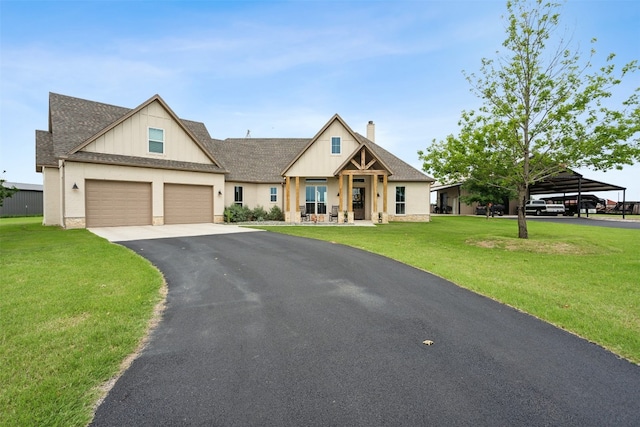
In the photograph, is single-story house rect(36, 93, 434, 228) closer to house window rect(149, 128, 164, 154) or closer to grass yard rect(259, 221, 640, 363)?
house window rect(149, 128, 164, 154)

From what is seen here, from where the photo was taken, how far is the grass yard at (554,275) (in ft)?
13.7

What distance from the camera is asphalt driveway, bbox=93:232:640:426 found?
237cm

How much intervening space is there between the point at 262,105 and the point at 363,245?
57.9 feet

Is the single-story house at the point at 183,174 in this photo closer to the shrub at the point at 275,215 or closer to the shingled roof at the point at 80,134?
the shingled roof at the point at 80,134

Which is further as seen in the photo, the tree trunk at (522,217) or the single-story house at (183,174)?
the single-story house at (183,174)

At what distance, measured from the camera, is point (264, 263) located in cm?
774

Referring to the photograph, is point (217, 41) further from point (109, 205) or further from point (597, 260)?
point (597, 260)

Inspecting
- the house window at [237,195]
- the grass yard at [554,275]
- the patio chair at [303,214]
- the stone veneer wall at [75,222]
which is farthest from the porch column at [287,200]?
the stone veneer wall at [75,222]

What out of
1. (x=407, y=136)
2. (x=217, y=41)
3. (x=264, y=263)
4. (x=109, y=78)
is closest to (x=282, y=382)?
(x=264, y=263)

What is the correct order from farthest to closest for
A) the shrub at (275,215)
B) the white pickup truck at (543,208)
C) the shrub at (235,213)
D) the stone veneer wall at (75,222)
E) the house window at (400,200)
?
the white pickup truck at (543,208) → the house window at (400,200) → the shrub at (275,215) → the shrub at (235,213) → the stone veneer wall at (75,222)

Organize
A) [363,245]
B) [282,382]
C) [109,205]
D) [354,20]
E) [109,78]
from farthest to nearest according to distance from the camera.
Answer: [109,78], [109,205], [354,20], [363,245], [282,382]

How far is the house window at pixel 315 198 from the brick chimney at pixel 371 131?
719cm

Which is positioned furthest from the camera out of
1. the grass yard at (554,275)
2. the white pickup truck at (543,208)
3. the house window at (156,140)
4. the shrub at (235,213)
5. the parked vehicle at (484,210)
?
the parked vehicle at (484,210)

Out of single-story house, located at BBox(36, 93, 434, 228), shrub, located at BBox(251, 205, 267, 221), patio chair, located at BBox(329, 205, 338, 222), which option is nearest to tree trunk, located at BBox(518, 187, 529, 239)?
single-story house, located at BBox(36, 93, 434, 228)
